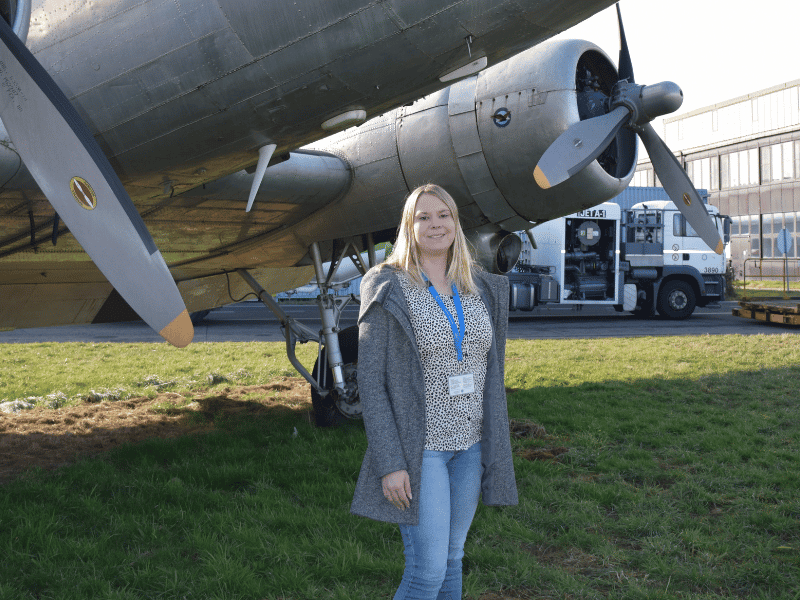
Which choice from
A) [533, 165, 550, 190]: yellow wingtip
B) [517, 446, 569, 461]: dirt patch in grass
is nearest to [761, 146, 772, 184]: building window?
[517, 446, 569, 461]: dirt patch in grass

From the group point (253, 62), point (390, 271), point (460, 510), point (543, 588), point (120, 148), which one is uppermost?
point (253, 62)

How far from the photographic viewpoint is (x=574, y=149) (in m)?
4.83

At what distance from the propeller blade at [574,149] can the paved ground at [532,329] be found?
33.0 ft

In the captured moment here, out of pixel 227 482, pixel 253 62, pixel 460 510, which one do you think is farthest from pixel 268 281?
pixel 460 510

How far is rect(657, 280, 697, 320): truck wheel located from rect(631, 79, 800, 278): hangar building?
25618mm

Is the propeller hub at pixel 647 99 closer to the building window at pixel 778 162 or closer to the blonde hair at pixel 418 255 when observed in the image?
the blonde hair at pixel 418 255

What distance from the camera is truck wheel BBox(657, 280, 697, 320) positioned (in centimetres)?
1906

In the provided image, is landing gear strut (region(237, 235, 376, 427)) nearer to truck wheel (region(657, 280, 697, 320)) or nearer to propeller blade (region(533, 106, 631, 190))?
propeller blade (region(533, 106, 631, 190))

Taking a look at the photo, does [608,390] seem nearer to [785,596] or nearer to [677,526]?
[677,526]

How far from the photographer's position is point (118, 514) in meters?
4.08

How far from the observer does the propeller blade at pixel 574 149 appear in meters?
4.67

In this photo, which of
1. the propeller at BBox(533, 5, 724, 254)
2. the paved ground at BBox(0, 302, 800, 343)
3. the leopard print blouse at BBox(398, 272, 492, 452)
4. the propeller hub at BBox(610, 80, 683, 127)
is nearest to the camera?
the leopard print blouse at BBox(398, 272, 492, 452)

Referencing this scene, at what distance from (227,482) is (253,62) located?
3.02 meters

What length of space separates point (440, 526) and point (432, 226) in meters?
1.05
